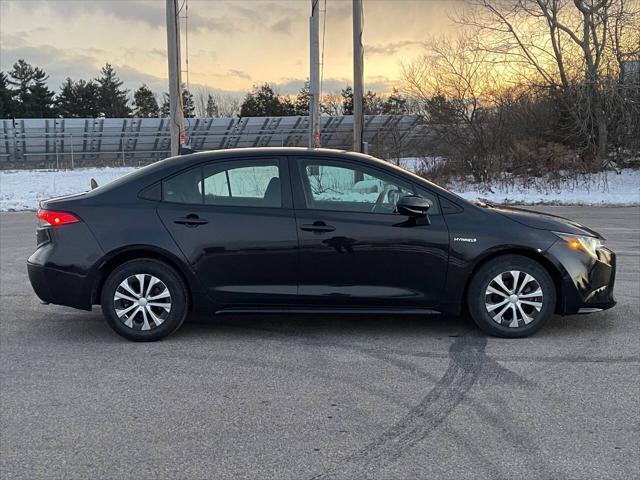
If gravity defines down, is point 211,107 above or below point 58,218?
above

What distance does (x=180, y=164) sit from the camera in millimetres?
5215

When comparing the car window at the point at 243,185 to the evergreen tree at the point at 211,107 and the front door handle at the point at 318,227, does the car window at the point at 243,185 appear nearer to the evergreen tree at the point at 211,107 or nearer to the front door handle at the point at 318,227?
the front door handle at the point at 318,227

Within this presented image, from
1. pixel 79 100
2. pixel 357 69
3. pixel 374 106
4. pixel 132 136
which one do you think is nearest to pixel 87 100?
pixel 79 100

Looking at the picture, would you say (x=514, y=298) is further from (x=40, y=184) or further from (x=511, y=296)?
(x=40, y=184)

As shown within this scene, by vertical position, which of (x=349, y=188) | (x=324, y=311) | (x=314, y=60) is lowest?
(x=324, y=311)

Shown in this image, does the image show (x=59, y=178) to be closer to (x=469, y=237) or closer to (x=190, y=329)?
(x=190, y=329)

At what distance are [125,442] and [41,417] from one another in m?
0.70

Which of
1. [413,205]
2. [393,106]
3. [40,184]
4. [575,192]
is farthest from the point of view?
[393,106]

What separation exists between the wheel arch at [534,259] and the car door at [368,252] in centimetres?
25

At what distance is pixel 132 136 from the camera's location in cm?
3844

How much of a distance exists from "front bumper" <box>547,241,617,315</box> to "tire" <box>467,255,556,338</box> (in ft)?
0.36

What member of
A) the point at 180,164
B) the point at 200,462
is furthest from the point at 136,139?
the point at 200,462

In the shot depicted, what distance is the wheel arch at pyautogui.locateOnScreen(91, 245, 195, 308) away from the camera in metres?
5.03

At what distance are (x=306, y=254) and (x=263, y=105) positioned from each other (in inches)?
2021
